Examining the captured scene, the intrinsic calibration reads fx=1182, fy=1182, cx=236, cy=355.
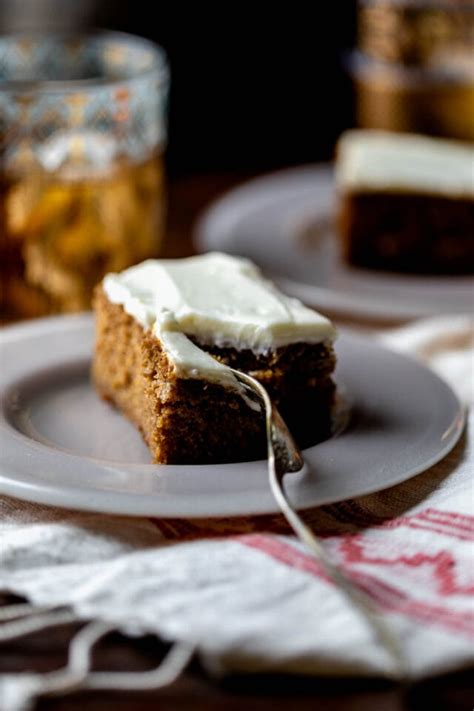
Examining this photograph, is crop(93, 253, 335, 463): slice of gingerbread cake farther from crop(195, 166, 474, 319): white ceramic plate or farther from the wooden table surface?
crop(195, 166, 474, 319): white ceramic plate

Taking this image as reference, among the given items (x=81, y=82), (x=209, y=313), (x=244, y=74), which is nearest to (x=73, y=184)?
(x=81, y=82)

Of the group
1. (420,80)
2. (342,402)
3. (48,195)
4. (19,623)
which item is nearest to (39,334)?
(48,195)

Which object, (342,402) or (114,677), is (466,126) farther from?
(114,677)

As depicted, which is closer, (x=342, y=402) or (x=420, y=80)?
(x=342, y=402)

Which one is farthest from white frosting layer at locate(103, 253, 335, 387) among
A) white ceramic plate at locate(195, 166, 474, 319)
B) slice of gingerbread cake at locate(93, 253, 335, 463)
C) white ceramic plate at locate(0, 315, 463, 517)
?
white ceramic plate at locate(195, 166, 474, 319)

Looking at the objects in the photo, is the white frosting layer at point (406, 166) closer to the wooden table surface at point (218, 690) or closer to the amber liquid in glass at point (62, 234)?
the amber liquid in glass at point (62, 234)

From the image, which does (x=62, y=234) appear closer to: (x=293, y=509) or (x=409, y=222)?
(x=409, y=222)
